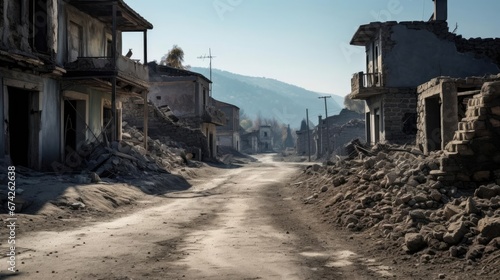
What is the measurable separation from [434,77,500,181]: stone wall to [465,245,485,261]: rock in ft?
9.60

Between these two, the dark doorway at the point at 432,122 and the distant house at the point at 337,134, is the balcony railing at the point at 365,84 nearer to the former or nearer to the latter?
the dark doorway at the point at 432,122

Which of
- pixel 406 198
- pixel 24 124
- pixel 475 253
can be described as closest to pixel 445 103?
A: pixel 406 198

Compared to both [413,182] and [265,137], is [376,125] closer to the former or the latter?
[413,182]

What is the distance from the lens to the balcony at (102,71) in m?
17.9

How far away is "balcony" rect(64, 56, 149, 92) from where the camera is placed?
58.6ft

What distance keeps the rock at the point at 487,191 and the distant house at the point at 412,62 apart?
1688 centimetres

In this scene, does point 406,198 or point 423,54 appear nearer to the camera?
→ point 406,198

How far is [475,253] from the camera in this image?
6039 millimetres

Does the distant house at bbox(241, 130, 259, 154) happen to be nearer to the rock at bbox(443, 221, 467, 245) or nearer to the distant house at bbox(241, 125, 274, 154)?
the distant house at bbox(241, 125, 274, 154)

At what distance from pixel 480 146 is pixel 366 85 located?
18515 millimetres

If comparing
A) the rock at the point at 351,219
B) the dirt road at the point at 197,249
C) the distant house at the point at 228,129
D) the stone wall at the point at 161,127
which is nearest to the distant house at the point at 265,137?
the distant house at the point at 228,129

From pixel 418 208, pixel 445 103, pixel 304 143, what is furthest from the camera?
pixel 304 143

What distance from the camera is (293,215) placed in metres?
11.2

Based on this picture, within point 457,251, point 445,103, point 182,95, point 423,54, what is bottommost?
point 457,251
